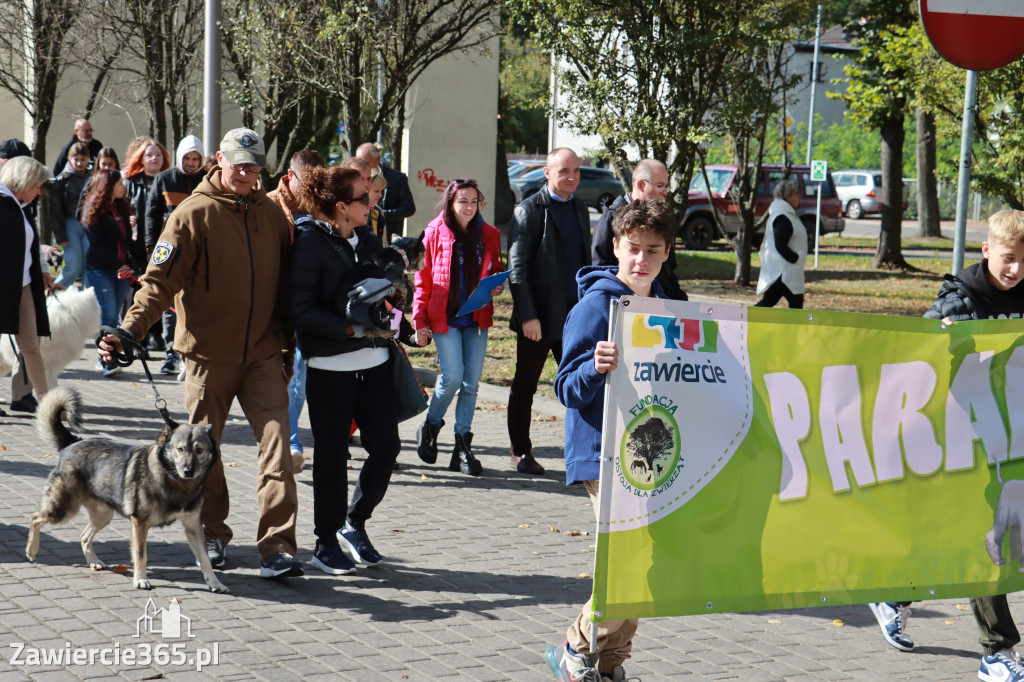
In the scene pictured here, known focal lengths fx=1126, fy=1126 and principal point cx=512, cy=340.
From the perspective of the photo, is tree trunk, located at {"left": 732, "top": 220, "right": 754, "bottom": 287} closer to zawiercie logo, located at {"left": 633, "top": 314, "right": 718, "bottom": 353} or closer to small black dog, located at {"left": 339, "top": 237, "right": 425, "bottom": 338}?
small black dog, located at {"left": 339, "top": 237, "right": 425, "bottom": 338}

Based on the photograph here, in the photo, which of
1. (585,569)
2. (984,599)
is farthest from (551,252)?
(984,599)

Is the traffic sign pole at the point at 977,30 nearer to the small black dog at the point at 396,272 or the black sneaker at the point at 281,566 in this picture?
the small black dog at the point at 396,272

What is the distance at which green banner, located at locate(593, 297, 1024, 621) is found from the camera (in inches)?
151

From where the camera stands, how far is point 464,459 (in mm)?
7883

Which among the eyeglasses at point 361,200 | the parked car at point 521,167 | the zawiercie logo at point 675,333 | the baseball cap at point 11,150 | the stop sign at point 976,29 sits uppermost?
the parked car at point 521,167

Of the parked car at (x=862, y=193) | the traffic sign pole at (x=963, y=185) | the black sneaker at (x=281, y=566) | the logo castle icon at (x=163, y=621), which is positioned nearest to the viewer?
the logo castle icon at (x=163, y=621)

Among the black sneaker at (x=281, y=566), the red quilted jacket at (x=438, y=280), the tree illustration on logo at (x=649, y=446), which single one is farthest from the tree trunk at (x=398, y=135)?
the tree illustration on logo at (x=649, y=446)

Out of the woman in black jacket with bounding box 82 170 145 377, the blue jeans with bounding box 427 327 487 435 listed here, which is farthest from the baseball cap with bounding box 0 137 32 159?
the blue jeans with bounding box 427 327 487 435

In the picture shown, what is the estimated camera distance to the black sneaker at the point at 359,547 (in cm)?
577

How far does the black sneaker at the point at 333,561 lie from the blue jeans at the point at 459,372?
7.76ft

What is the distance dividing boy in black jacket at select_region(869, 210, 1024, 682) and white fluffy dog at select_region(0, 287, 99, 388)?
6.87 m

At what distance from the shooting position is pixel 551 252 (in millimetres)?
7707

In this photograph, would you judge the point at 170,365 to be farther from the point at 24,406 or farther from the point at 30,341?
the point at 30,341

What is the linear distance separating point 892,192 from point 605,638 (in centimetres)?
2292
